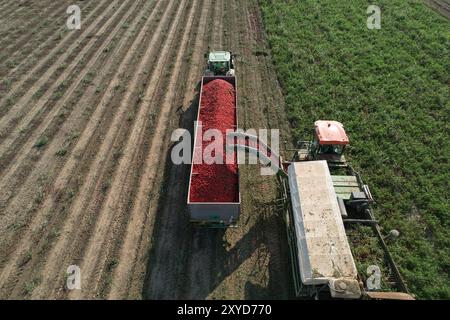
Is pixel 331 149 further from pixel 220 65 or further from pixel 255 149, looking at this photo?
pixel 220 65

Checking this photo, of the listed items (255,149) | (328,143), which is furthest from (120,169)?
(328,143)

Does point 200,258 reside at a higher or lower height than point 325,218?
lower

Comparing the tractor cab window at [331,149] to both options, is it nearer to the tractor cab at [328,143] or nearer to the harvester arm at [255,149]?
the tractor cab at [328,143]

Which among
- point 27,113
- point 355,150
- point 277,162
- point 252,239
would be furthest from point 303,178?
point 27,113

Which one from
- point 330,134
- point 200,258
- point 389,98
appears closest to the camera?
point 200,258

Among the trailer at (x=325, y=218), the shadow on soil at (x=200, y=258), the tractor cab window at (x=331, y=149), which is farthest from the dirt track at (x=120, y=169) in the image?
the tractor cab window at (x=331, y=149)

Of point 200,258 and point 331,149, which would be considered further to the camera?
point 331,149
